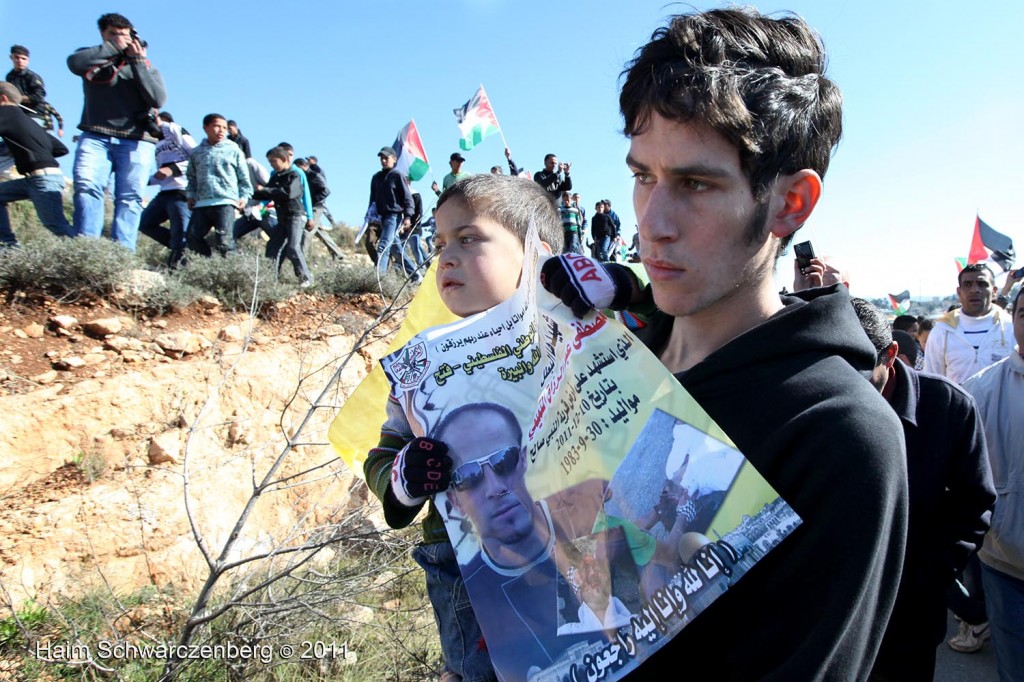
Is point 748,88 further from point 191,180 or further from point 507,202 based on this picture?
point 191,180

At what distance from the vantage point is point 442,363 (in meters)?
1.56

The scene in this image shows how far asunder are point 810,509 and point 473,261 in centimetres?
127

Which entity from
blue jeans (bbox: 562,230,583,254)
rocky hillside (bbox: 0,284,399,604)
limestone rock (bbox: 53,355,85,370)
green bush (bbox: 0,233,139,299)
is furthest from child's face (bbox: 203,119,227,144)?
blue jeans (bbox: 562,230,583,254)

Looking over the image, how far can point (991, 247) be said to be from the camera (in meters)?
13.9

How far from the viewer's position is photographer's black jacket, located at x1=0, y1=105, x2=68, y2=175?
5.96 meters

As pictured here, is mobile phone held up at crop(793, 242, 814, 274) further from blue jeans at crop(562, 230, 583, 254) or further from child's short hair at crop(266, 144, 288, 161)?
blue jeans at crop(562, 230, 583, 254)

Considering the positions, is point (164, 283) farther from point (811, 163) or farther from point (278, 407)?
point (811, 163)

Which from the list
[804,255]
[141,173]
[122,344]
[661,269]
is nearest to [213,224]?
[141,173]

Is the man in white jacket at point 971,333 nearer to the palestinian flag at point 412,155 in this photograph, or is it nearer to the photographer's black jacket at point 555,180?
the photographer's black jacket at point 555,180

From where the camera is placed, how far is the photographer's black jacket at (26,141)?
5961mm

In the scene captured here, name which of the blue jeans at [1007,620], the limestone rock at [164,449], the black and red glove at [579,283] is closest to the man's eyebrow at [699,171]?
the black and red glove at [579,283]

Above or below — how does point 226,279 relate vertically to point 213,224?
below

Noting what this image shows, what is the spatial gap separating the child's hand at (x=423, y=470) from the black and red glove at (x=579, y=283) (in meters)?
0.47

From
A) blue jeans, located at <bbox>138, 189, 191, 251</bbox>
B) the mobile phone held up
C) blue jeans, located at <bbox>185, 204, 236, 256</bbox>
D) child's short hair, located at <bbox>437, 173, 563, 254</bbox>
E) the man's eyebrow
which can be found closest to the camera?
the man's eyebrow
